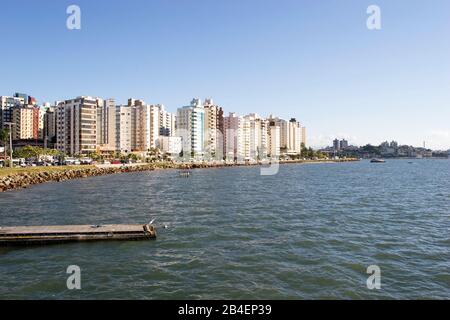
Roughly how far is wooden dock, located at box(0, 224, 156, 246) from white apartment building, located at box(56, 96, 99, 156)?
167017mm

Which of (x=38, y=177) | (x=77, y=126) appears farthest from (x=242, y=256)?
(x=77, y=126)

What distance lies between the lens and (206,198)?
2350 inches

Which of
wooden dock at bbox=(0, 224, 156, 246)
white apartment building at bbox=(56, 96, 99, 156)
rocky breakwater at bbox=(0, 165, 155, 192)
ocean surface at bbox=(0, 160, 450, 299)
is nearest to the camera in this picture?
ocean surface at bbox=(0, 160, 450, 299)

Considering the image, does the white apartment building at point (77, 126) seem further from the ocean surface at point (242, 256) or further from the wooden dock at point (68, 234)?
the wooden dock at point (68, 234)

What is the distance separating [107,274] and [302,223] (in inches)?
867

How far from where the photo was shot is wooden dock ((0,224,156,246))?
29.3 metres

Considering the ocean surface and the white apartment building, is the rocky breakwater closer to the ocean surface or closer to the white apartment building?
the ocean surface

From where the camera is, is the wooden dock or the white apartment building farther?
the white apartment building

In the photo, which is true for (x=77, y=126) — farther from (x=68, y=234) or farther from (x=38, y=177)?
(x=68, y=234)

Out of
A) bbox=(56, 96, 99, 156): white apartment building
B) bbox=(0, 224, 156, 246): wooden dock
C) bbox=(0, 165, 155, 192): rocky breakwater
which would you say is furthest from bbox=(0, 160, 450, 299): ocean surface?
bbox=(56, 96, 99, 156): white apartment building
